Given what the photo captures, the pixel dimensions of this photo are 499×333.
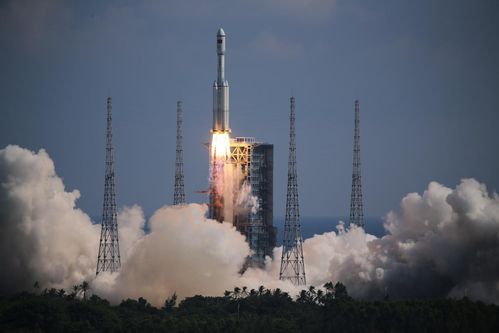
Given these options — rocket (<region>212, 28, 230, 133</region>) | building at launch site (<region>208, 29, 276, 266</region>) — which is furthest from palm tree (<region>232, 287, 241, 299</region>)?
rocket (<region>212, 28, 230, 133</region>)

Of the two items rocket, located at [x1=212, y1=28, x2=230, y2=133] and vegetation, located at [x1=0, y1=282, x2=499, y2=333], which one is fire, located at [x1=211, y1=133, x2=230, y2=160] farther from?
vegetation, located at [x1=0, y1=282, x2=499, y2=333]

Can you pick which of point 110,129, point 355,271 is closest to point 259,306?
point 355,271

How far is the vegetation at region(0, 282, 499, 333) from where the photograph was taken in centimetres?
10400

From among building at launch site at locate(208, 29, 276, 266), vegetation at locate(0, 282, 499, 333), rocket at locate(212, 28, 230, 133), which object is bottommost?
vegetation at locate(0, 282, 499, 333)

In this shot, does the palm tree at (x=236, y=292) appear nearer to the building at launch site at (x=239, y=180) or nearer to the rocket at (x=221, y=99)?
the building at launch site at (x=239, y=180)

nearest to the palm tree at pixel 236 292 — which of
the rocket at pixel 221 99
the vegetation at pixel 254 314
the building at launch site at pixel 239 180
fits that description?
the vegetation at pixel 254 314

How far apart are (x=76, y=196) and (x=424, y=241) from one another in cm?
2567

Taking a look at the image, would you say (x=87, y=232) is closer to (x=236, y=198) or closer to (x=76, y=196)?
(x=76, y=196)

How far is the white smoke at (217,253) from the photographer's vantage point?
110562mm

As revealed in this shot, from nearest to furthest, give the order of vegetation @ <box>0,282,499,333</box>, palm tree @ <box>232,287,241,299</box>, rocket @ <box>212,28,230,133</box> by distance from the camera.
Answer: vegetation @ <box>0,282,499,333</box>
palm tree @ <box>232,287,241,299</box>
rocket @ <box>212,28,230,133</box>

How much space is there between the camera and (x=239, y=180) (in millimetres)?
119125

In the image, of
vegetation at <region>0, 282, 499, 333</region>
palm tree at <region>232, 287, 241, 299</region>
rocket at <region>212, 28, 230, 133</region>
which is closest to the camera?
vegetation at <region>0, 282, 499, 333</region>

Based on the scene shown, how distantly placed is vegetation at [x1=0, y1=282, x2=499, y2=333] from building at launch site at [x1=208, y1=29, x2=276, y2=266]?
Result: 7.06 meters

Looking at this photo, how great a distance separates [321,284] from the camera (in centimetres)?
11850
